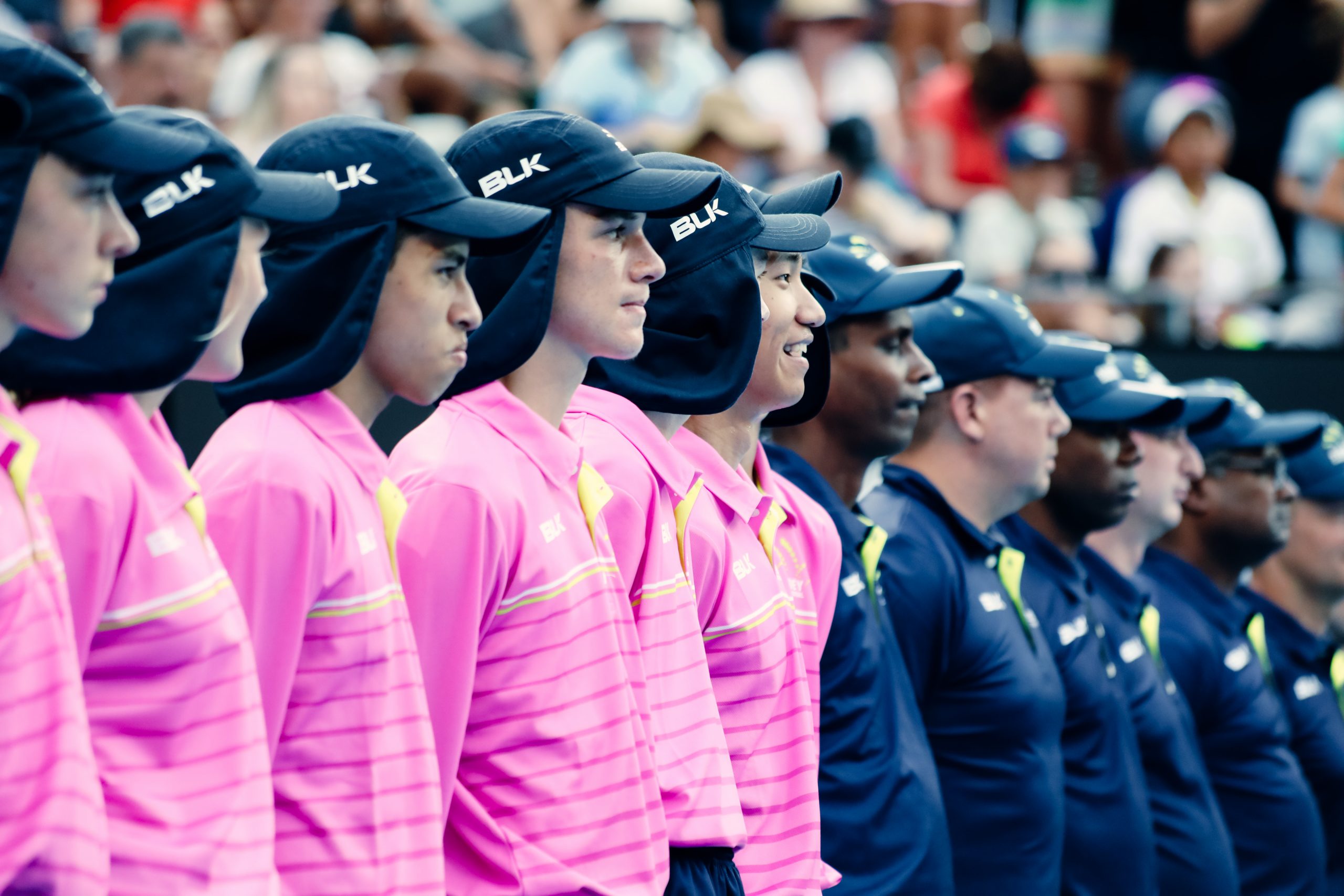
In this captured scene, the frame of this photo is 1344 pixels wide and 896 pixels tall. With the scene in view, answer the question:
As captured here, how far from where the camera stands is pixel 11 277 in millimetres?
2311

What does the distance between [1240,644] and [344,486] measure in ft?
13.5

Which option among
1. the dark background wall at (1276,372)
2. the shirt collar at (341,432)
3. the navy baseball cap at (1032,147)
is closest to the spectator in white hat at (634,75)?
the navy baseball cap at (1032,147)

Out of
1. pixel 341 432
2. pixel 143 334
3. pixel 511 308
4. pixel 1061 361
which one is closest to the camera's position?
pixel 143 334

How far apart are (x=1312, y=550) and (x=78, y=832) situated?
5449mm

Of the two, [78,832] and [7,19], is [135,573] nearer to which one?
[78,832]

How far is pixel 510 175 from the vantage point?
3.34m

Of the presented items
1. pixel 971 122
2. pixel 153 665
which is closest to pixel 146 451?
pixel 153 665

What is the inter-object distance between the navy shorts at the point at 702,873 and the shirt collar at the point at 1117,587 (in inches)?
102

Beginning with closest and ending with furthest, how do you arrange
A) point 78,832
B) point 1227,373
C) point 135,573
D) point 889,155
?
point 78,832, point 135,573, point 1227,373, point 889,155

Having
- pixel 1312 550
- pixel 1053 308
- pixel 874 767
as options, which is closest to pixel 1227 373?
pixel 1053 308

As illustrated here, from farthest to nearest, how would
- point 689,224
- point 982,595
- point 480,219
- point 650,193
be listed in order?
point 982,595
point 689,224
point 650,193
point 480,219

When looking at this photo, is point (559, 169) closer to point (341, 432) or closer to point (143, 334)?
point (341, 432)

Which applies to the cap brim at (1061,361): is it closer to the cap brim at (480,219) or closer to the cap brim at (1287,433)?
the cap brim at (1287,433)

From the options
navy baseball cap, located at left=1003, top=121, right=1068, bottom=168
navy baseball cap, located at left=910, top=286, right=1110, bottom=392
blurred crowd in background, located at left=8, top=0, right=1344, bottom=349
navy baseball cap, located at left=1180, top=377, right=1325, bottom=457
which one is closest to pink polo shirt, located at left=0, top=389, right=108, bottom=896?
navy baseball cap, located at left=910, top=286, right=1110, bottom=392
